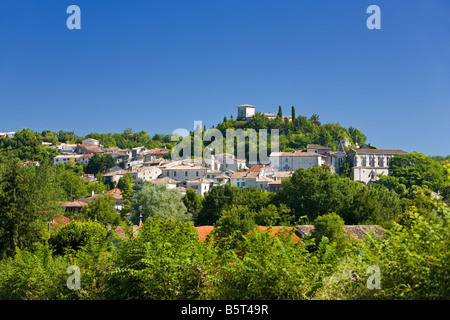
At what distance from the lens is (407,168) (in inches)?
3386

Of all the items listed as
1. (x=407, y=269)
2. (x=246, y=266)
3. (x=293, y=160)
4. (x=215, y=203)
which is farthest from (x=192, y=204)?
(x=407, y=269)

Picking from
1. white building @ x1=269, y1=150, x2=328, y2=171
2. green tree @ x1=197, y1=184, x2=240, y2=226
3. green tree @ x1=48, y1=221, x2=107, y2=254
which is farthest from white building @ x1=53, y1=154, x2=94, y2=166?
green tree @ x1=48, y1=221, x2=107, y2=254

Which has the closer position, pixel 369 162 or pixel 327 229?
pixel 327 229

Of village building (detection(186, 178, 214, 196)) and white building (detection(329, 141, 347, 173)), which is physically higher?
white building (detection(329, 141, 347, 173))

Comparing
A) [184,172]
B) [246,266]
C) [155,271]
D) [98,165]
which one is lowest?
[155,271]

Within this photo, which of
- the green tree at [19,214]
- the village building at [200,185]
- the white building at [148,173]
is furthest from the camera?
the white building at [148,173]

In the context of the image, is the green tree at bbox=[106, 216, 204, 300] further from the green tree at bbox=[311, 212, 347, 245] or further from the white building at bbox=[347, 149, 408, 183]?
the white building at bbox=[347, 149, 408, 183]

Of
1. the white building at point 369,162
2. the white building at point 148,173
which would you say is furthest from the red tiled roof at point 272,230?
the white building at point 369,162

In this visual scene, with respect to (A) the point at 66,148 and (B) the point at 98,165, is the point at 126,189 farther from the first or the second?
(A) the point at 66,148

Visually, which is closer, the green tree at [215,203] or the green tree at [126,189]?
the green tree at [215,203]

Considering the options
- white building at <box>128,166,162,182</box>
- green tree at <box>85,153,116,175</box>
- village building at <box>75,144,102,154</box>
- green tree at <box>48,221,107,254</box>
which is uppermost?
village building at <box>75,144,102,154</box>

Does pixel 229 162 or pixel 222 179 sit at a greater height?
pixel 229 162

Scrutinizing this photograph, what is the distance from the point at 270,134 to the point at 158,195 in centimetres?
7091

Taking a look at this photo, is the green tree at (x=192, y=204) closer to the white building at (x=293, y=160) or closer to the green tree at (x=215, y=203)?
the green tree at (x=215, y=203)
